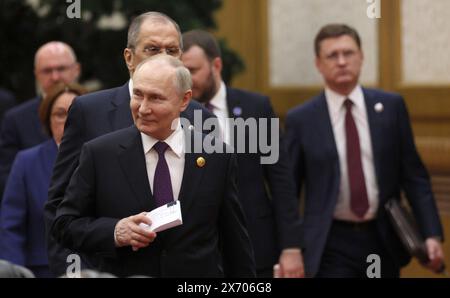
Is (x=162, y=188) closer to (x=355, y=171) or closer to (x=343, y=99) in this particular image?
(x=355, y=171)

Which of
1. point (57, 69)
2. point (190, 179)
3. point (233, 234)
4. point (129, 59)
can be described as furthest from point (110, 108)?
point (57, 69)

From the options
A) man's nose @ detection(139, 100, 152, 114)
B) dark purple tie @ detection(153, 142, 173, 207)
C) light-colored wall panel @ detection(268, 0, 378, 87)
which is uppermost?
→ light-colored wall panel @ detection(268, 0, 378, 87)

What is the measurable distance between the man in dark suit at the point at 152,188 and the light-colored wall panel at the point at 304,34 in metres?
5.10

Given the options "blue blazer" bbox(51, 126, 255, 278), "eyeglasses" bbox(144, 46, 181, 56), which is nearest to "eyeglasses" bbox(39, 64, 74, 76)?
"eyeglasses" bbox(144, 46, 181, 56)

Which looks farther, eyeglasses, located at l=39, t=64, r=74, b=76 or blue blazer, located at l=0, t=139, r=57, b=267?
eyeglasses, located at l=39, t=64, r=74, b=76

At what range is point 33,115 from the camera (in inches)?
324

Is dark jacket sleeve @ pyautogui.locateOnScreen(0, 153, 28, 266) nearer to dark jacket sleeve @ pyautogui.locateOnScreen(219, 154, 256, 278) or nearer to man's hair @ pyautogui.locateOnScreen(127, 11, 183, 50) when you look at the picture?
man's hair @ pyautogui.locateOnScreen(127, 11, 183, 50)

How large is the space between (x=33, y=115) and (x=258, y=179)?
2.23 m

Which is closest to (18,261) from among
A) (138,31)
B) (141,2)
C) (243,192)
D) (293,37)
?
(243,192)

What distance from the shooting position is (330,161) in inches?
279

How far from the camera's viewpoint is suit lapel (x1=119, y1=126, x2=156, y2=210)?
15.1 feet

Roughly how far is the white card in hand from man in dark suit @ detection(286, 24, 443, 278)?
8.74 ft
